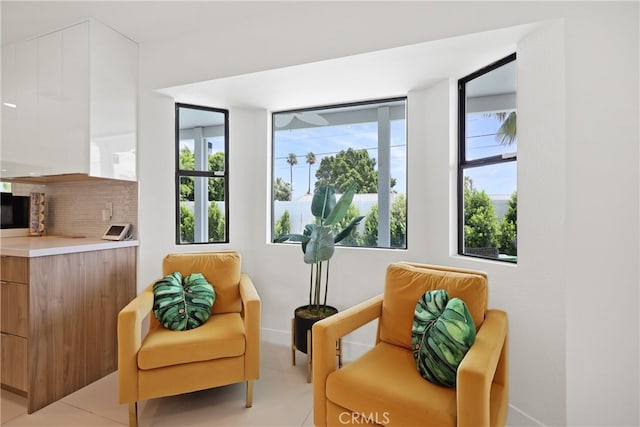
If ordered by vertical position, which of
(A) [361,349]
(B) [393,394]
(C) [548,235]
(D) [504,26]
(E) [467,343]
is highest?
(D) [504,26]

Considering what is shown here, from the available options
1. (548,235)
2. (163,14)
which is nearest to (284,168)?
(163,14)

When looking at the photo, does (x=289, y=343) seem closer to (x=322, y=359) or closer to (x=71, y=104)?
(x=322, y=359)

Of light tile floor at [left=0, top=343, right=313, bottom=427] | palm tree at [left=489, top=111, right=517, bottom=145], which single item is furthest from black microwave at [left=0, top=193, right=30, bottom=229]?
palm tree at [left=489, top=111, right=517, bottom=145]

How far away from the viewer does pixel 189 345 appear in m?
1.84

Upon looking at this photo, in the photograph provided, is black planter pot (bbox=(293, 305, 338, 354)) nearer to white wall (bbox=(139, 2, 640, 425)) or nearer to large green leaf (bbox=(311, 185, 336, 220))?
large green leaf (bbox=(311, 185, 336, 220))

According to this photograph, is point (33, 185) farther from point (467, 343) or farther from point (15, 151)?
point (467, 343)

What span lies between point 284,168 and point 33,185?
235 centimetres

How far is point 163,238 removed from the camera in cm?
281

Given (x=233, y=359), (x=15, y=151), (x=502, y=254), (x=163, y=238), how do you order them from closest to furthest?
1. (x=233, y=359)
2. (x=502, y=254)
3. (x=15, y=151)
4. (x=163, y=238)

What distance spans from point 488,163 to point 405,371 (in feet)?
4.87

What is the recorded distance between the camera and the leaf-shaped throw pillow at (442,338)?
138 cm

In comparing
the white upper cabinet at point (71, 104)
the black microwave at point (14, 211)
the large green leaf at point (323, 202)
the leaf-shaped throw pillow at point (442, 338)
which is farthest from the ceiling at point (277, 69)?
the leaf-shaped throw pillow at point (442, 338)

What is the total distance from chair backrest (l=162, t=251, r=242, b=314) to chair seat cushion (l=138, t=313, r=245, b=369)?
0.33 metres

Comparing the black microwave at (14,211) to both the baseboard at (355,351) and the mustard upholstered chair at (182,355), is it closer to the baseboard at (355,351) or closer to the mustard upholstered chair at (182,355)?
the mustard upholstered chair at (182,355)
